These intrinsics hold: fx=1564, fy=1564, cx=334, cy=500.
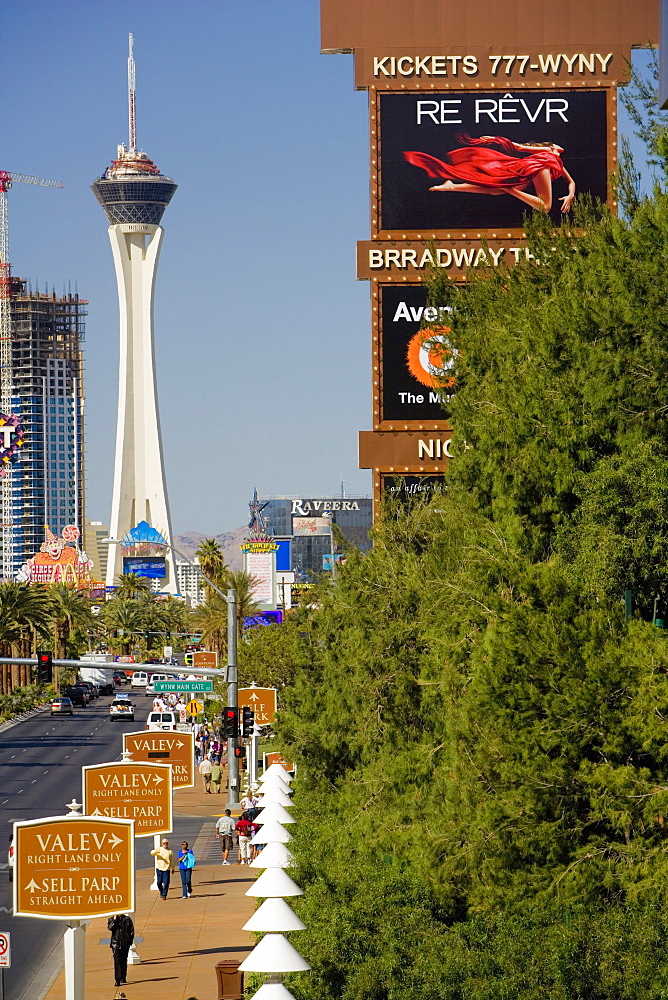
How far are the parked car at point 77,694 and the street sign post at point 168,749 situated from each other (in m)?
73.3

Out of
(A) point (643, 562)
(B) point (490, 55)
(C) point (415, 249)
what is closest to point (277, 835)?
(A) point (643, 562)

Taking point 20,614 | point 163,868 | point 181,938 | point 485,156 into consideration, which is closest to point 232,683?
point 163,868

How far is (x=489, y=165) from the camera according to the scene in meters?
43.6

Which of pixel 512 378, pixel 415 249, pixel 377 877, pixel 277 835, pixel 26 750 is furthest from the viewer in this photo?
pixel 26 750

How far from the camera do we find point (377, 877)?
21.2 meters

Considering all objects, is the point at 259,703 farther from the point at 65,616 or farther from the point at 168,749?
the point at 65,616

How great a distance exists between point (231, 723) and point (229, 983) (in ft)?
74.4

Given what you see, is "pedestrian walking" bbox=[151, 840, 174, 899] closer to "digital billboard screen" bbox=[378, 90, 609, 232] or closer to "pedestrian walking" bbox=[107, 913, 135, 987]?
"pedestrian walking" bbox=[107, 913, 135, 987]

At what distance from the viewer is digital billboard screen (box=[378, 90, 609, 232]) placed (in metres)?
43.2

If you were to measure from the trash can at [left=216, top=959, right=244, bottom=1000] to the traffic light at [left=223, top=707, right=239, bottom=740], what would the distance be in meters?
22.2

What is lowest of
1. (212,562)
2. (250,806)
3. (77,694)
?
(77,694)

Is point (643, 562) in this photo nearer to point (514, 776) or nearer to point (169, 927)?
point (514, 776)

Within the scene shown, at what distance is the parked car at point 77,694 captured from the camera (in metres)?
112

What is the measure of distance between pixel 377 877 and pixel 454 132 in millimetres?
27163
